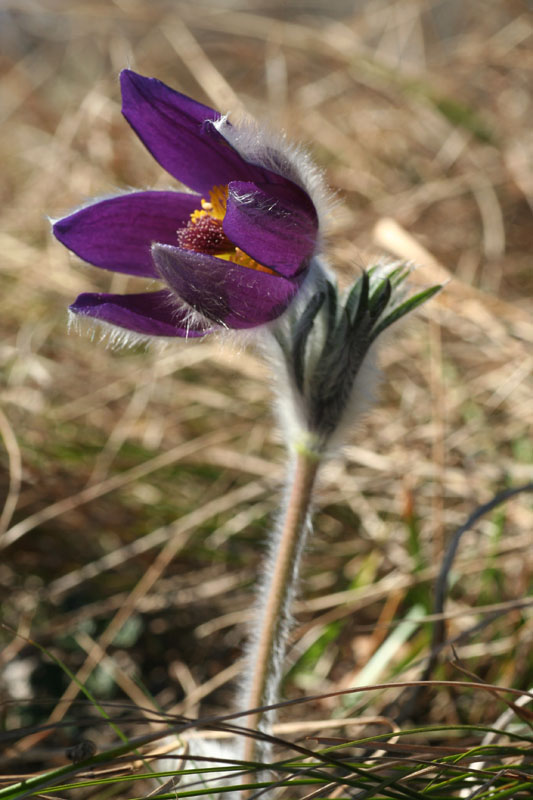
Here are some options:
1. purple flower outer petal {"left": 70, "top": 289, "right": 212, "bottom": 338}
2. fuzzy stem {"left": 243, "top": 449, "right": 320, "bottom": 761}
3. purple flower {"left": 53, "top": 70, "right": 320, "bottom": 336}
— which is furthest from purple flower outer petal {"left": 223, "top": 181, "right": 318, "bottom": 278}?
fuzzy stem {"left": 243, "top": 449, "right": 320, "bottom": 761}

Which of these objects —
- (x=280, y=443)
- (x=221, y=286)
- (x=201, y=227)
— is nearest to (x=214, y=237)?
(x=201, y=227)

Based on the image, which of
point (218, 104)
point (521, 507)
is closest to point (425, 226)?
point (218, 104)

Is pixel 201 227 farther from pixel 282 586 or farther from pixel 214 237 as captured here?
pixel 282 586

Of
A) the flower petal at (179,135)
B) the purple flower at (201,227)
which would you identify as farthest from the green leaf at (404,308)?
the flower petal at (179,135)

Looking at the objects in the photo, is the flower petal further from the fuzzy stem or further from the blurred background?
the fuzzy stem

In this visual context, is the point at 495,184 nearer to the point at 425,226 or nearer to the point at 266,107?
the point at 425,226

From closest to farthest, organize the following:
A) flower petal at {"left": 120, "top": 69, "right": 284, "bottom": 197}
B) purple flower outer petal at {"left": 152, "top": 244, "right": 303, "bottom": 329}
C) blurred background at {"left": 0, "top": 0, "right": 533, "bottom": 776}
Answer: purple flower outer petal at {"left": 152, "top": 244, "right": 303, "bottom": 329} → flower petal at {"left": 120, "top": 69, "right": 284, "bottom": 197} → blurred background at {"left": 0, "top": 0, "right": 533, "bottom": 776}
